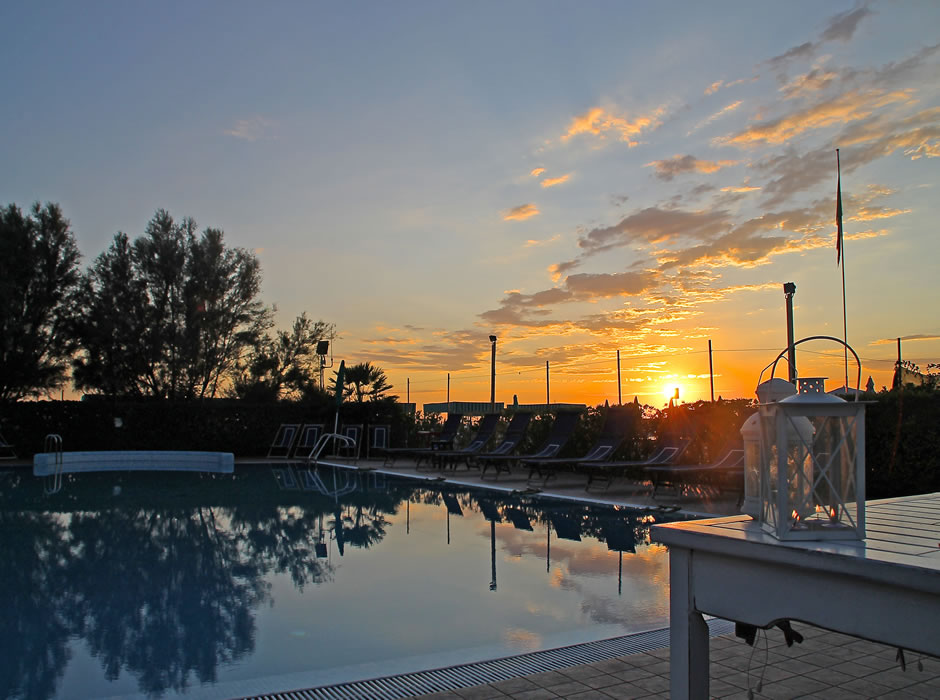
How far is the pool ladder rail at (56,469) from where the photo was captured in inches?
427

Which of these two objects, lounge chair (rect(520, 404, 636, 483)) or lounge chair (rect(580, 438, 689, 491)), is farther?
lounge chair (rect(520, 404, 636, 483))

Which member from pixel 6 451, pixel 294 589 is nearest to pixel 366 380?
pixel 6 451

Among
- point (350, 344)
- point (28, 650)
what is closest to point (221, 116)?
point (28, 650)

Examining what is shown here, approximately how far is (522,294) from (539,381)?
9.04 m

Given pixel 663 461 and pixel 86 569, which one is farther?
pixel 663 461

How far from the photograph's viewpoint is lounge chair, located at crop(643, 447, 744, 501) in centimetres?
840

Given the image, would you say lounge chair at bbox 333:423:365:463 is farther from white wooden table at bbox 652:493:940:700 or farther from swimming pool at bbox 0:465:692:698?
white wooden table at bbox 652:493:940:700

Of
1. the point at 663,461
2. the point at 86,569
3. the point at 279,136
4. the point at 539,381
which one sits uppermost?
the point at 279,136

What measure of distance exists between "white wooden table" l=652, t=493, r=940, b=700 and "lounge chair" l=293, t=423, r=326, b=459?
51.9 feet

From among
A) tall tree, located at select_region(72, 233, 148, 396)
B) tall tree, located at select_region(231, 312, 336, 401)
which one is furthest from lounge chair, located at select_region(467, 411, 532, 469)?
tall tree, located at select_region(72, 233, 148, 396)

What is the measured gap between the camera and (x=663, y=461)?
31.3ft

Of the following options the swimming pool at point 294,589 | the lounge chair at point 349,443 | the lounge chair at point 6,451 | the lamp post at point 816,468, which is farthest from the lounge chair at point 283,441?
the lamp post at point 816,468

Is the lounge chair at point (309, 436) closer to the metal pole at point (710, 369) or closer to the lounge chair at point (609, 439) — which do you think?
the lounge chair at point (609, 439)

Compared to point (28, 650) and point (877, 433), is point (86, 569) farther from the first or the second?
point (877, 433)
